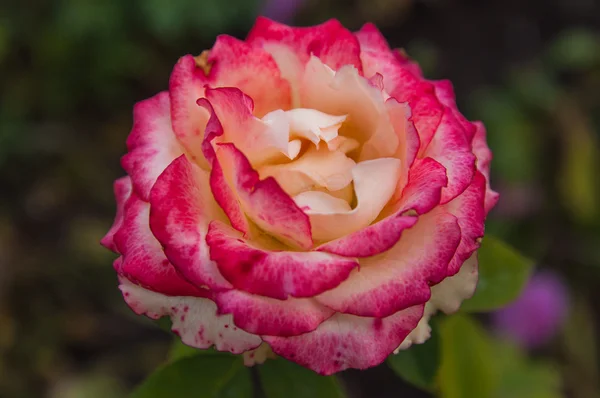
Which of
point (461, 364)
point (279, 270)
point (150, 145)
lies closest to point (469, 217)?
point (279, 270)

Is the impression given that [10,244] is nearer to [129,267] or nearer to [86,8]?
[86,8]

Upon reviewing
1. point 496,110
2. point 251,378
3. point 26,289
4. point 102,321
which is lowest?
point 102,321

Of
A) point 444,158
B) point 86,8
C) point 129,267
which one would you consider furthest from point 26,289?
point 444,158

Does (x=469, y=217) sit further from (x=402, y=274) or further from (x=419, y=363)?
(x=419, y=363)

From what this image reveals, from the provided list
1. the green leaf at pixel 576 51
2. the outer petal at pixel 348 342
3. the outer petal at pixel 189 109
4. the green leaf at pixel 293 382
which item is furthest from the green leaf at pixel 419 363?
the green leaf at pixel 576 51

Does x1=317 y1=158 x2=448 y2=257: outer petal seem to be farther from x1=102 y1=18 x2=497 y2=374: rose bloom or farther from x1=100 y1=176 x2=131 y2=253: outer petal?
x1=100 y1=176 x2=131 y2=253: outer petal

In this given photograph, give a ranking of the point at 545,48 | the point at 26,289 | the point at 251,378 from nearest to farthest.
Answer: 1. the point at 251,378
2. the point at 26,289
3. the point at 545,48
